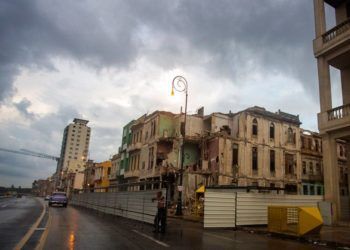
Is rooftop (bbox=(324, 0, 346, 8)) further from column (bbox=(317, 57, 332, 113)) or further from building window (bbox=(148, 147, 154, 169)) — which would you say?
building window (bbox=(148, 147, 154, 169))

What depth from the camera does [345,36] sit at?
20.0m

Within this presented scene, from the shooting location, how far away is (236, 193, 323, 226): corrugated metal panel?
19.0m

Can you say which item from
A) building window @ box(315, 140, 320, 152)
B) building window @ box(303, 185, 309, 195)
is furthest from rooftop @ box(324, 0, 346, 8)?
building window @ box(315, 140, 320, 152)

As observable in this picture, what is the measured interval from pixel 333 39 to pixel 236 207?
11.6 meters

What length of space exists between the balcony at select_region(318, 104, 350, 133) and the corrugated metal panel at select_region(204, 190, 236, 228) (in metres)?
7.24

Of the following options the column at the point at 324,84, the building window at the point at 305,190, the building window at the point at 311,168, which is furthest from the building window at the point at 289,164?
the column at the point at 324,84

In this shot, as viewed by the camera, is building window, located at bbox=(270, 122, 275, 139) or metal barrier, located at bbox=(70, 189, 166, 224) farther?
building window, located at bbox=(270, 122, 275, 139)

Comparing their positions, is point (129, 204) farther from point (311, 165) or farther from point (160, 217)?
point (311, 165)

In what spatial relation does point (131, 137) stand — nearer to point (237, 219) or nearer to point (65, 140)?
point (237, 219)

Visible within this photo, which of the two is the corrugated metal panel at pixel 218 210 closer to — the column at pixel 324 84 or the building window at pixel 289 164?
the column at pixel 324 84

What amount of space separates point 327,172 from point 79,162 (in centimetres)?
13962

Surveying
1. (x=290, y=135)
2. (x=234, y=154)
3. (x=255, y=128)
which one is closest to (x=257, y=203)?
(x=234, y=154)

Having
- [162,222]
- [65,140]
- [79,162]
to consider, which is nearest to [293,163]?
[162,222]

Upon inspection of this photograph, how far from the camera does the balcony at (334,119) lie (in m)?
19.5
